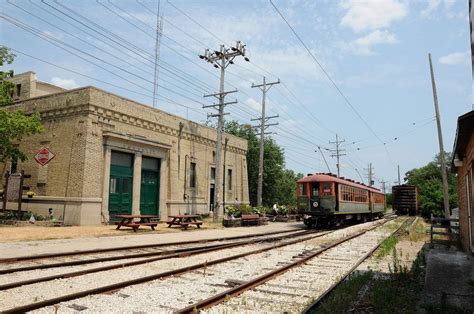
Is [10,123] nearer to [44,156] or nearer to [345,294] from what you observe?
[44,156]

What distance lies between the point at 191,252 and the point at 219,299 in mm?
5281

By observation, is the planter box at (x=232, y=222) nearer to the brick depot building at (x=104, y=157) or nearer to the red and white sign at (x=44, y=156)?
the brick depot building at (x=104, y=157)

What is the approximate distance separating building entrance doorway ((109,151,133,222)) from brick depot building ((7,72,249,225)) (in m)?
0.06

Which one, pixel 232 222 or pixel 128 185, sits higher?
pixel 128 185

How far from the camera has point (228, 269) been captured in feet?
29.8

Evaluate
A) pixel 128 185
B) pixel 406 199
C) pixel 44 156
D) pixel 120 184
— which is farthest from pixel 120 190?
pixel 406 199

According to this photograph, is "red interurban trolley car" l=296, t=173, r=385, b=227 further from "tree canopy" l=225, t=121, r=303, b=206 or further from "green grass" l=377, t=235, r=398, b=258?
"tree canopy" l=225, t=121, r=303, b=206

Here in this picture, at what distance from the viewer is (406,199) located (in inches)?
1758

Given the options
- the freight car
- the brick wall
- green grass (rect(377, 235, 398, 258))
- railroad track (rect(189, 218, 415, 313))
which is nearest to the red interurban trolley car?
green grass (rect(377, 235, 398, 258))

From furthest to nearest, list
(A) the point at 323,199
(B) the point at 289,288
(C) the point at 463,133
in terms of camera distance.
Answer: (A) the point at 323,199, (C) the point at 463,133, (B) the point at 289,288

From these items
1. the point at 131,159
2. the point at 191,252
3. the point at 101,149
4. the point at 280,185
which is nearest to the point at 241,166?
the point at 280,185

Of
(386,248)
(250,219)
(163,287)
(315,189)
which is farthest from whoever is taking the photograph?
(250,219)

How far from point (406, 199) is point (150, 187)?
31.7 meters

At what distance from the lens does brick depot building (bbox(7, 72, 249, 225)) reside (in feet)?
66.1
